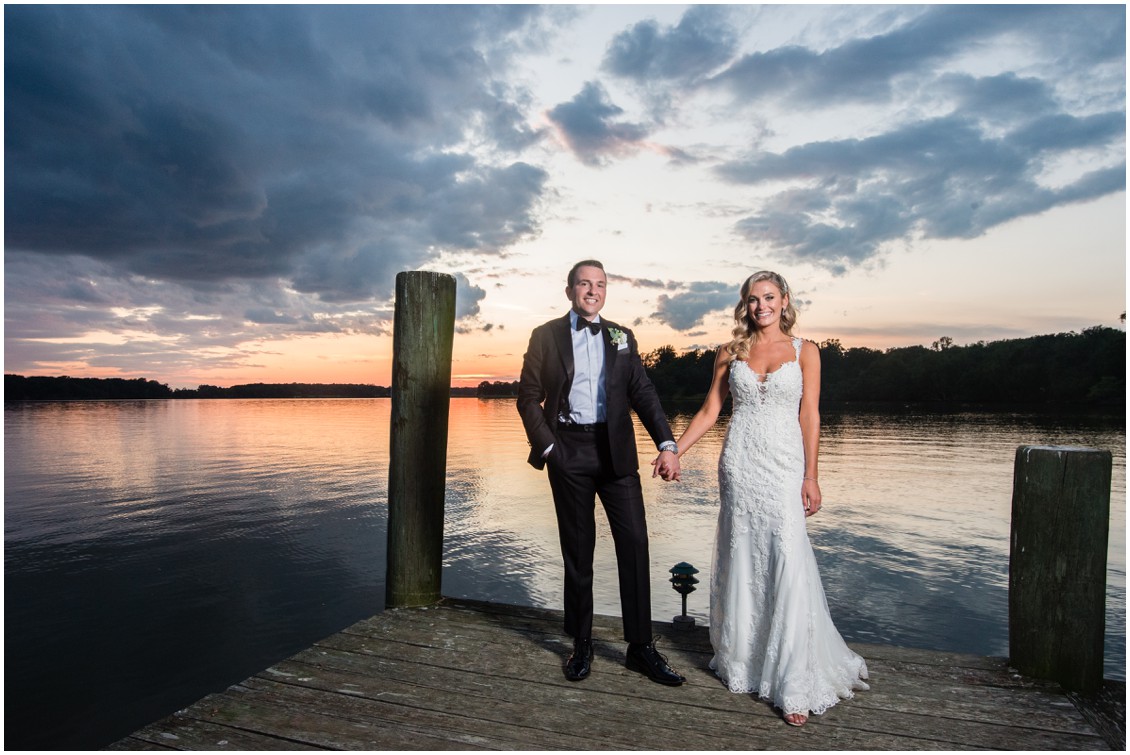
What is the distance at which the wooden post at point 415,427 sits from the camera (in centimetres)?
527

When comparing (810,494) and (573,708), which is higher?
(810,494)

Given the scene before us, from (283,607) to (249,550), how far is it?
3.28 meters

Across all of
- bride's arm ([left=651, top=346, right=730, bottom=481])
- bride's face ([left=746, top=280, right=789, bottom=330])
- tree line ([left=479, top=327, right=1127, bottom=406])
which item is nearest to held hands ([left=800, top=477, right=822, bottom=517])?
bride's arm ([left=651, top=346, right=730, bottom=481])

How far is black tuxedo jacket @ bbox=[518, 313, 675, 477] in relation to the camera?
4.05 metres

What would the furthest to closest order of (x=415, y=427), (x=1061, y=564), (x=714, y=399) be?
(x=415, y=427) → (x=714, y=399) → (x=1061, y=564)

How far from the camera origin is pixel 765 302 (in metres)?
3.97

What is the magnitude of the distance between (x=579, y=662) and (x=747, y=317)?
219cm

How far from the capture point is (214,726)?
3.38 m

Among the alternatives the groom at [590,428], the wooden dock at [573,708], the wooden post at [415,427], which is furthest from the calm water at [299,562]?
the groom at [590,428]

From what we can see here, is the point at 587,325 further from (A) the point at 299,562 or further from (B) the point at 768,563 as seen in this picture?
(A) the point at 299,562

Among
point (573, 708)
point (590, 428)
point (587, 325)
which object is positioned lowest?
point (573, 708)

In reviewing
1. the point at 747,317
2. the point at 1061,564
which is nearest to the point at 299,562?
the point at 747,317

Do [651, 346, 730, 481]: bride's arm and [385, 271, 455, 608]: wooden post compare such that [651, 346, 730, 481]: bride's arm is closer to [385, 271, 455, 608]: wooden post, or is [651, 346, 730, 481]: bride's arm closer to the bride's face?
the bride's face

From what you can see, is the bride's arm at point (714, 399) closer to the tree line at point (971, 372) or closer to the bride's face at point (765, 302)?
the bride's face at point (765, 302)
